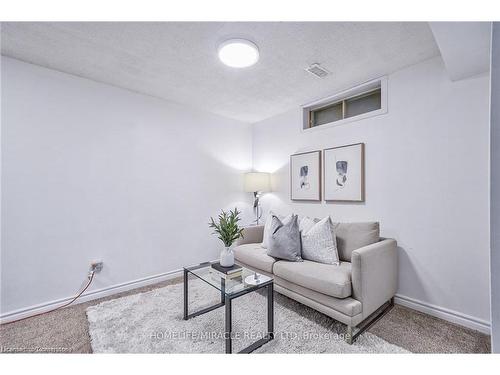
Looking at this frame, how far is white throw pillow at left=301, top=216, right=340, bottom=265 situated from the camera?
212 centimetres

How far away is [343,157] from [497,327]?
1.83 metres

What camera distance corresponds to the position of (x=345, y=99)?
274 cm

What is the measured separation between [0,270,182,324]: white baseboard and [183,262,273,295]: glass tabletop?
1087 millimetres

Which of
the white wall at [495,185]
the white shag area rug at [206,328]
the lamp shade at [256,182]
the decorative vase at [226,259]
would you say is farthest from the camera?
the lamp shade at [256,182]

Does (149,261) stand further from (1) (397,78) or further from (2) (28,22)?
(1) (397,78)

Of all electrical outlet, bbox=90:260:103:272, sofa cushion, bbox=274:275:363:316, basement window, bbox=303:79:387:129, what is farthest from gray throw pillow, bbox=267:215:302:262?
electrical outlet, bbox=90:260:103:272

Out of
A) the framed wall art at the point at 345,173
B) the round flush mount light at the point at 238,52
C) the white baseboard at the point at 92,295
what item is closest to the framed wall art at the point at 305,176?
the framed wall art at the point at 345,173

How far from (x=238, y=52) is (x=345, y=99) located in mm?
1547

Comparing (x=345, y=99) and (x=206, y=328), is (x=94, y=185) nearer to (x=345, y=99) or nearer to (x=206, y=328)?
(x=206, y=328)

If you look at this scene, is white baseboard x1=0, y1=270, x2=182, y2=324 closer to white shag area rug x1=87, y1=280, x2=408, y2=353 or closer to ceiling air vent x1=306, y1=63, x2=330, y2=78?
white shag area rug x1=87, y1=280, x2=408, y2=353

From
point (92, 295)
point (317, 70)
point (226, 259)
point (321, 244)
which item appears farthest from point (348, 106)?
point (92, 295)

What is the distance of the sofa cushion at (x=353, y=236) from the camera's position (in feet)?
6.97

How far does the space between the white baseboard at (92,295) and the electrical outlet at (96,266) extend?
8.5 inches

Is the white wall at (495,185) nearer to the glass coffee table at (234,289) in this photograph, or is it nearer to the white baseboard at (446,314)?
the white baseboard at (446,314)
